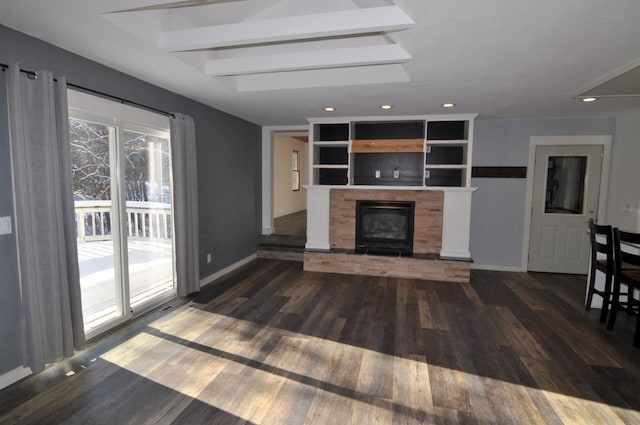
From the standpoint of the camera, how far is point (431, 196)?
519 centimetres

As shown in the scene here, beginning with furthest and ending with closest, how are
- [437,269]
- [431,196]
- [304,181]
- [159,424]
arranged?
[304,181] → [431,196] → [437,269] → [159,424]

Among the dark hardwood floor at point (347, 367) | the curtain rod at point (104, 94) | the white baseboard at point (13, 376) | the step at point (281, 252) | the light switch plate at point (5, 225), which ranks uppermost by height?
the curtain rod at point (104, 94)

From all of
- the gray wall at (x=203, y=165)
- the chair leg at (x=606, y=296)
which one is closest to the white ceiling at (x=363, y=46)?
the gray wall at (x=203, y=165)

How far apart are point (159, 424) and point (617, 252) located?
13.2 feet

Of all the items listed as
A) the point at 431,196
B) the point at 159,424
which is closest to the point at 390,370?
the point at 159,424

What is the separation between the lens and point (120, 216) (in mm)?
3168

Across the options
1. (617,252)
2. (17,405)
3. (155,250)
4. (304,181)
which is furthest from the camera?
(304,181)

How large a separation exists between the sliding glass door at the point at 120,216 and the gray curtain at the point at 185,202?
0.15 meters

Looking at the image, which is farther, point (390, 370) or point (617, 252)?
point (617, 252)

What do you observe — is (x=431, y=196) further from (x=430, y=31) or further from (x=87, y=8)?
(x=87, y=8)

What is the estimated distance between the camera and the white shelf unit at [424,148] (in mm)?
4914

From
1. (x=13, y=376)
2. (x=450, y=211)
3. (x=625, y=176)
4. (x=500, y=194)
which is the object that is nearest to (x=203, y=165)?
(x=13, y=376)

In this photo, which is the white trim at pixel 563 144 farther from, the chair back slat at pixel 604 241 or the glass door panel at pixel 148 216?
the glass door panel at pixel 148 216

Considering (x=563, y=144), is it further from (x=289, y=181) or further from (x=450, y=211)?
(x=289, y=181)
